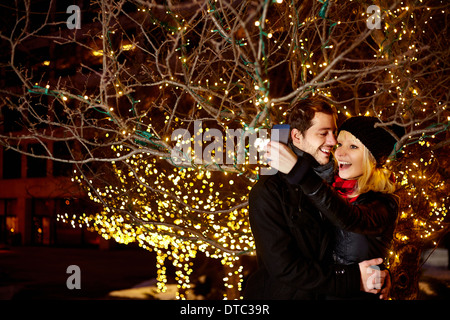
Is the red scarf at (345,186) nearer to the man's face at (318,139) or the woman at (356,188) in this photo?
the woman at (356,188)

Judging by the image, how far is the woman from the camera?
241 cm

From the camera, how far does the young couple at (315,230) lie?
7.94ft

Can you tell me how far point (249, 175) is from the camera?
4473 millimetres

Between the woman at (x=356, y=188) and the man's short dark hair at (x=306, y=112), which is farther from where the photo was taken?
the man's short dark hair at (x=306, y=112)

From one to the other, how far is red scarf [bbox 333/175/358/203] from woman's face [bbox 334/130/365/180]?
0.06m

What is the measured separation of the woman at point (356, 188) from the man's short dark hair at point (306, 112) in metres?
0.24

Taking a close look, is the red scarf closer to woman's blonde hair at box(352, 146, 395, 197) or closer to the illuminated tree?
woman's blonde hair at box(352, 146, 395, 197)

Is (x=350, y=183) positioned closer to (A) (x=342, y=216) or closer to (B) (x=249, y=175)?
(A) (x=342, y=216)

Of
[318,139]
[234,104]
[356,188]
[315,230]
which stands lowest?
[315,230]

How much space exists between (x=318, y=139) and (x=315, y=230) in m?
0.65

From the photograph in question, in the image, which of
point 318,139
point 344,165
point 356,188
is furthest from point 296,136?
point 356,188

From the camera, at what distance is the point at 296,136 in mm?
3008

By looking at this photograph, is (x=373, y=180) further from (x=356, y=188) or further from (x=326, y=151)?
(x=326, y=151)

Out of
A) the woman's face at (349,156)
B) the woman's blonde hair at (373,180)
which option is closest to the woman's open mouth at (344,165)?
the woman's face at (349,156)
